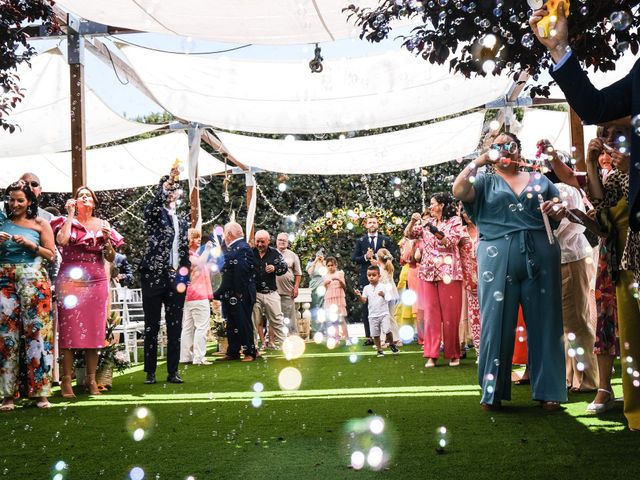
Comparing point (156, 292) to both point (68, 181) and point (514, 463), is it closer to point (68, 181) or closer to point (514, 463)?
point (514, 463)

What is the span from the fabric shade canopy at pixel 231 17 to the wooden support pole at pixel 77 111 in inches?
21.0

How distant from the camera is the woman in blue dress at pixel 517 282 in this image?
4.88m

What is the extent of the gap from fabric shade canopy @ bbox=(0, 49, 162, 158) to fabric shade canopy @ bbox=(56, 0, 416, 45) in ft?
9.18

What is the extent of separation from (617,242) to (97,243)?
4405 mm

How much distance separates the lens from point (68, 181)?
1633cm

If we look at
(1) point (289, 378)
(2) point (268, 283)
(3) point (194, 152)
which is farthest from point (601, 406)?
(3) point (194, 152)

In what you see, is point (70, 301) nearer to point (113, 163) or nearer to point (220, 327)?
point (220, 327)

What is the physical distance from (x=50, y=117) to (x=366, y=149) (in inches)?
215

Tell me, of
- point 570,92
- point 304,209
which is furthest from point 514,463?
point 304,209

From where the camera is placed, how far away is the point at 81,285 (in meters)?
6.79

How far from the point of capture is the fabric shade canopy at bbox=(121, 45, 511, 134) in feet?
35.4

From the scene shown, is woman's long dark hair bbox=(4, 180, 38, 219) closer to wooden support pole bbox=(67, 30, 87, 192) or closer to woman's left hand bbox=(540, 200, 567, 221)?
wooden support pole bbox=(67, 30, 87, 192)

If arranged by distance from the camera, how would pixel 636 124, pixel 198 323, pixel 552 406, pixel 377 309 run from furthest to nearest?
1. pixel 198 323
2. pixel 377 309
3. pixel 552 406
4. pixel 636 124

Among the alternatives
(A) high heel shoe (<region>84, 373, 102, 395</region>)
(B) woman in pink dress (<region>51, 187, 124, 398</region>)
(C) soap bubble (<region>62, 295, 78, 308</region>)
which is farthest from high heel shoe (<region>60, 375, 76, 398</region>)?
(C) soap bubble (<region>62, 295, 78, 308</region>)
